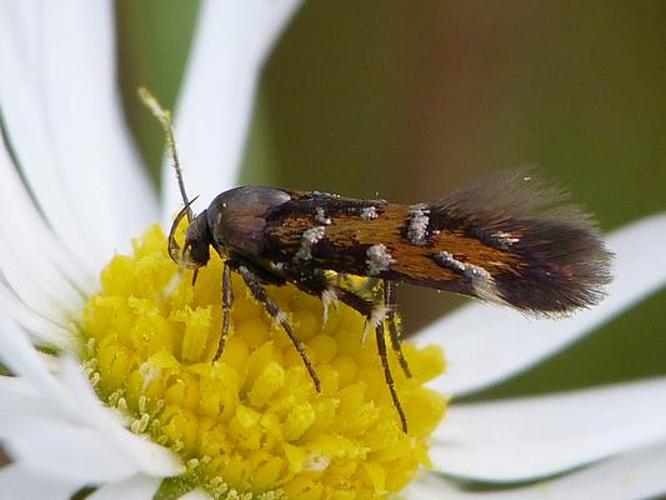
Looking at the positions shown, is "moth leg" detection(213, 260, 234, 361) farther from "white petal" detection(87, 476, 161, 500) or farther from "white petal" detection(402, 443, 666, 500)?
"white petal" detection(402, 443, 666, 500)

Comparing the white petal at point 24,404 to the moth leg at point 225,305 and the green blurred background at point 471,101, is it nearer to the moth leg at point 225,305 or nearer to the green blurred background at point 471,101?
the moth leg at point 225,305

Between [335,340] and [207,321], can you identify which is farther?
[335,340]

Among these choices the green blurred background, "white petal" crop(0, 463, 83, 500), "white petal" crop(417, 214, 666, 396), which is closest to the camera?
"white petal" crop(0, 463, 83, 500)

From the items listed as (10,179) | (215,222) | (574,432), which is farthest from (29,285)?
(574,432)

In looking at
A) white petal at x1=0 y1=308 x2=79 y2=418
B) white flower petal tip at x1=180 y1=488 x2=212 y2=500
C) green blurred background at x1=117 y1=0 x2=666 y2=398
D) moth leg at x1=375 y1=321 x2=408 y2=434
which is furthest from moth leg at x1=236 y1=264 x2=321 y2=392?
green blurred background at x1=117 y1=0 x2=666 y2=398

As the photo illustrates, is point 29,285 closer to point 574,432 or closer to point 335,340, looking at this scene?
point 335,340

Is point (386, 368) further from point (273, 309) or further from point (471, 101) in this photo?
point (471, 101)

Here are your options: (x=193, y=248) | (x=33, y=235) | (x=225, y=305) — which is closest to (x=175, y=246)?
(x=193, y=248)
